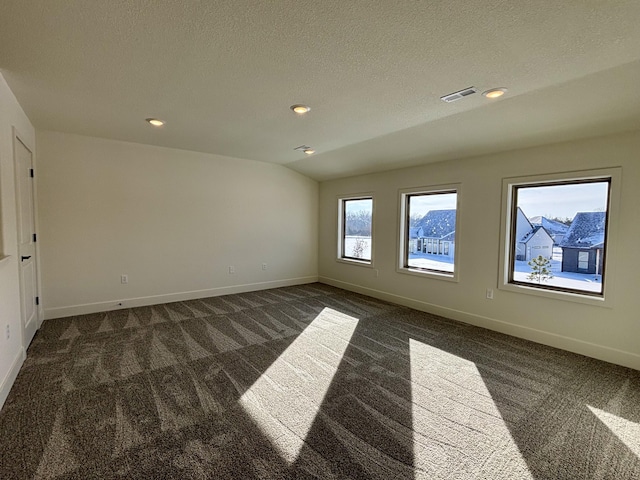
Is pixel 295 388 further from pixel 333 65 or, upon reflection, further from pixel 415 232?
pixel 415 232

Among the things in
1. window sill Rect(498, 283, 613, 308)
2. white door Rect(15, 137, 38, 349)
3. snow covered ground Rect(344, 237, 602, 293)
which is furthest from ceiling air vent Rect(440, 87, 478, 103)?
white door Rect(15, 137, 38, 349)

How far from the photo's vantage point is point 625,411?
223 cm

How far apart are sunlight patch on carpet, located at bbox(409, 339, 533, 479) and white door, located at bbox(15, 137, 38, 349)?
3.62m

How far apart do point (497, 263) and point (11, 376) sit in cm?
495

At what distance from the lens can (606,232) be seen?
305cm

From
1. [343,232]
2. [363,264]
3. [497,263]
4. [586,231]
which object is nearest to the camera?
[586,231]

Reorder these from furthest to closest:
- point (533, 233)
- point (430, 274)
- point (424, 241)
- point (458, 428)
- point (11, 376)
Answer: point (424, 241) → point (430, 274) → point (533, 233) → point (11, 376) → point (458, 428)

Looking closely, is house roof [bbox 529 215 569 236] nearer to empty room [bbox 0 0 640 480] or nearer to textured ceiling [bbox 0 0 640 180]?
empty room [bbox 0 0 640 480]

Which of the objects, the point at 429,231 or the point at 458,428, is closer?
the point at 458,428

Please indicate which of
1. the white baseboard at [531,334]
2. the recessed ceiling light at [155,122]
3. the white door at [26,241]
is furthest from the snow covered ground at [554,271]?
the white door at [26,241]

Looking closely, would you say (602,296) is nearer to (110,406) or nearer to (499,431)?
(499,431)

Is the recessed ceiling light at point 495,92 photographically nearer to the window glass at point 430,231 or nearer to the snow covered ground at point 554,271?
the window glass at point 430,231

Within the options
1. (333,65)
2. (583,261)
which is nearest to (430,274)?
(583,261)

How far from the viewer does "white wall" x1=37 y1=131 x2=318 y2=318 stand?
4039mm
